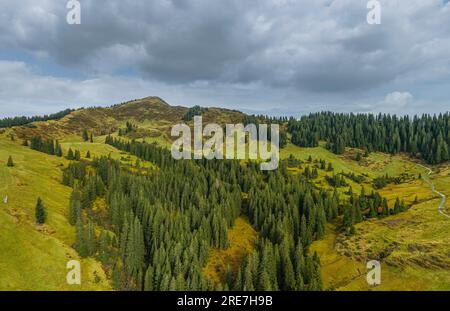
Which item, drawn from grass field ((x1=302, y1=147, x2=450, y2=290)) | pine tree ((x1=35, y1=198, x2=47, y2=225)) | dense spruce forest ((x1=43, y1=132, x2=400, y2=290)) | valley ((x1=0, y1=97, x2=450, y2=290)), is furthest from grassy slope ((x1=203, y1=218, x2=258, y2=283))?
pine tree ((x1=35, y1=198, x2=47, y2=225))

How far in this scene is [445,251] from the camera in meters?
94.0

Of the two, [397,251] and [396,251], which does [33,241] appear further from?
[397,251]

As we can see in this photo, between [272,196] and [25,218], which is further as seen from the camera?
[272,196]

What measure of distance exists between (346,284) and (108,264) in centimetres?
7695

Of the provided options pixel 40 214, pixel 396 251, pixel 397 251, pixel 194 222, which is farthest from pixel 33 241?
pixel 397 251

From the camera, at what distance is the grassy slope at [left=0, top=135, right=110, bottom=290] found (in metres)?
77.9

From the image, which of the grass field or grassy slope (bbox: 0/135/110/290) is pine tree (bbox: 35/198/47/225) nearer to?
grassy slope (bbox: 0/135/110/290)

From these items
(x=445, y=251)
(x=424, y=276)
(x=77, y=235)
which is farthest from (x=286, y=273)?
(x=77, y=235)

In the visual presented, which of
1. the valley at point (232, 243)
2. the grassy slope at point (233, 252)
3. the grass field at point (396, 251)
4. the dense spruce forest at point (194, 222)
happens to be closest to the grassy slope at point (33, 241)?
the valley at point (232, 243)

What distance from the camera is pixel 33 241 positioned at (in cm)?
9006

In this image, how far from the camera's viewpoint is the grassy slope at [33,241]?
7788 centimetres

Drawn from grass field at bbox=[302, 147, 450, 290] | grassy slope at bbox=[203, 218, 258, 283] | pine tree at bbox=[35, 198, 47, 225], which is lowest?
grassy slope at bbox=[203, 218, 258, 283]

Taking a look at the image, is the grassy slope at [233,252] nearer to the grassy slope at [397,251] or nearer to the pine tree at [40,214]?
the grassy slope at [397,251]
